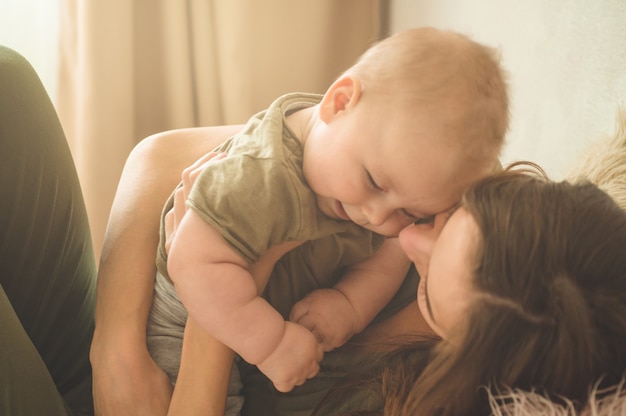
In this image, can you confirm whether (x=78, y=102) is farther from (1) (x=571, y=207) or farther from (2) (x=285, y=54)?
(1) (x=571, y=207)

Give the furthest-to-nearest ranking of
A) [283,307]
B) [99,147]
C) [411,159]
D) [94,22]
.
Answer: [99,147] < [94,22] < [283,307] < [411,159]

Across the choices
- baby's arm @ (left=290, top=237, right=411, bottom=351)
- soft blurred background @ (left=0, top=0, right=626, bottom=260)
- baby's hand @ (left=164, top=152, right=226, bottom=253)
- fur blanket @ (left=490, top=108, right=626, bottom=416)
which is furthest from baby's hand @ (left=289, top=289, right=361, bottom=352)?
soft blurred background @ (left=0, top=0, right=626, bottom=260)

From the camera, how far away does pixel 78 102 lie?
2008 millimetres

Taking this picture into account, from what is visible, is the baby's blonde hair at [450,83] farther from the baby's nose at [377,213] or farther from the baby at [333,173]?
the baby's nose at [377,213]

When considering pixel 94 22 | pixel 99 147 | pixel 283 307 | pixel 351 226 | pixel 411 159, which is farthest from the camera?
pixel 99 147

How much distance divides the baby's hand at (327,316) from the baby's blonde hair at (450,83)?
0.37 m

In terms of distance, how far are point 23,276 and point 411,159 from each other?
756 mm

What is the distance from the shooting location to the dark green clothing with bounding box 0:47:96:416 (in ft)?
3.68

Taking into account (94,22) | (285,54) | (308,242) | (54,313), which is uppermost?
(94,22)

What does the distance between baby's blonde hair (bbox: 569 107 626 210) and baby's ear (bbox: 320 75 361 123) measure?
32cm

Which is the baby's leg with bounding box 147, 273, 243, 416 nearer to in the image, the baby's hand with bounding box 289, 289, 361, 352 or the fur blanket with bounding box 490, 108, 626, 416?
the baby's hand with bounding box 289, 289, 361, 352

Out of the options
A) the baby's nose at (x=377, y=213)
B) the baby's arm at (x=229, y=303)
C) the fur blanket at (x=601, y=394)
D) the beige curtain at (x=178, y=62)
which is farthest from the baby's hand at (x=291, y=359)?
the beige curtain at (x=178, y=62)

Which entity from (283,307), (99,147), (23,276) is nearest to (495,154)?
(283,307)

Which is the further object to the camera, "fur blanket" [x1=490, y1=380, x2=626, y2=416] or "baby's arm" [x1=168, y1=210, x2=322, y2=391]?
"baby's arm" [x1=168, y1=210, x2=322, y2=391]
